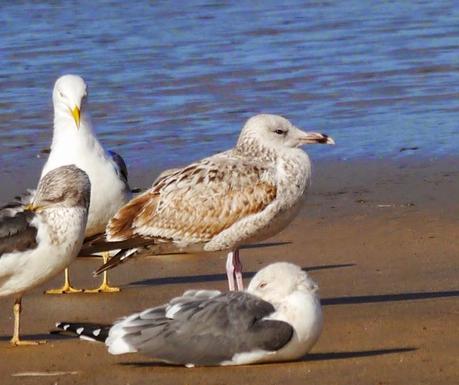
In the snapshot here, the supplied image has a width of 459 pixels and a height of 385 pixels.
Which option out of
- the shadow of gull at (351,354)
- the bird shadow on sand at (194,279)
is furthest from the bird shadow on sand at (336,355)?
the bird shadow on sand at (194,279)

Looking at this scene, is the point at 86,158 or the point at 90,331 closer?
the point at 90,331

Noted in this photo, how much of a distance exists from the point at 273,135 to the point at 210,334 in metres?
2.41

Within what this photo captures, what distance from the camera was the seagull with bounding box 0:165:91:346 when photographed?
354 inches

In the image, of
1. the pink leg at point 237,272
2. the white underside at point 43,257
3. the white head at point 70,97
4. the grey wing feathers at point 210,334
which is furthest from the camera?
the white head at point 70,97

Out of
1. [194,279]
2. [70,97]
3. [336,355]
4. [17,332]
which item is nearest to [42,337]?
[17,332]

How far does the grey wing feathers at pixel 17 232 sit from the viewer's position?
9016 mm

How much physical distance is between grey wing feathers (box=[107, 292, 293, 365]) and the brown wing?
179 centimetres

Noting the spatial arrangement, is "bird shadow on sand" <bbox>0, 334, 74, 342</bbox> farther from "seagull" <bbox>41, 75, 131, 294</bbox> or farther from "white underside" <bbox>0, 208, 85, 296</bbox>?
"seagull" <bbox>41, 75, 131, 294</bbox>

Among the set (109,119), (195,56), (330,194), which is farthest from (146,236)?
(195,56)

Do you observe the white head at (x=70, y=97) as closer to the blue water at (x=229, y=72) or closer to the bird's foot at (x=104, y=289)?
the bird's foot at (x=104, y=289)

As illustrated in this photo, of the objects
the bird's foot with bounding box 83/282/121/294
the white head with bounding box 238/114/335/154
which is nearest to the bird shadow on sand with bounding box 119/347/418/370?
the white head with bounding box 238/114/335/154

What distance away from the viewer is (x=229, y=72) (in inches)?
758

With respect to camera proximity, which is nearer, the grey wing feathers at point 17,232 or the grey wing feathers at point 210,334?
the grey wing feathers at point 210,334

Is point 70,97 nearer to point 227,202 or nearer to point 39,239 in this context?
point 227,202
